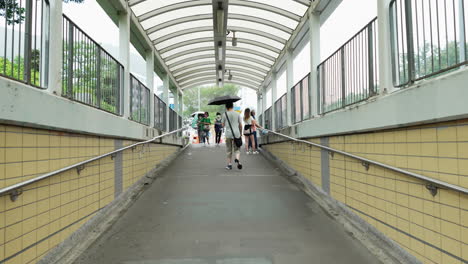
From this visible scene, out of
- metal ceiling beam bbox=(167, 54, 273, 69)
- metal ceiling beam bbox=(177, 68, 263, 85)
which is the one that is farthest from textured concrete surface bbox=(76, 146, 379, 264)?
metal ceiling beam bbox=(177, 68, 263, 85)

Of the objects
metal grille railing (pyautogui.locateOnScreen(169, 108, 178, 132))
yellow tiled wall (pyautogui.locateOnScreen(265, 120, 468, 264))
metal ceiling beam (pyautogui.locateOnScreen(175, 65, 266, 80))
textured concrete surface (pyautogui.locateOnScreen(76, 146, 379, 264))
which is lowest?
textured concrete surface (pyautogui.locateOnScreen(76, 146, 379, 264))

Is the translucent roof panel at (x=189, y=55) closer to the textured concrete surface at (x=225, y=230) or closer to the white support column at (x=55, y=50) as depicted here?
the textured concrete surface at (x=225, y=230)

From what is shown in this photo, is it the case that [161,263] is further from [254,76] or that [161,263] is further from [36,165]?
[254,76]

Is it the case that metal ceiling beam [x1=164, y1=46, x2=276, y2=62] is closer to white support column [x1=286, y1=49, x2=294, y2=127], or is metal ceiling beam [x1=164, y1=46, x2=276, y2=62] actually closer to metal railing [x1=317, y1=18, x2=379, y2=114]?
white support column [x1=286, y1=49, x2=294, y2=127]

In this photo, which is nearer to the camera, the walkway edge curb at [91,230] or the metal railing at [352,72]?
A: the walkway edge curb at [91,230]

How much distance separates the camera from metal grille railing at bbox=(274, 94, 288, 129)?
9859 mm

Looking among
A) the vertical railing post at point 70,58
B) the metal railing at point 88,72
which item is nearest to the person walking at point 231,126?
the metal railing at point 88,72

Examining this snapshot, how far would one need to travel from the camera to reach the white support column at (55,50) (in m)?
3.61

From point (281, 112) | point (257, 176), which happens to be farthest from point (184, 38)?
point (257, 176)

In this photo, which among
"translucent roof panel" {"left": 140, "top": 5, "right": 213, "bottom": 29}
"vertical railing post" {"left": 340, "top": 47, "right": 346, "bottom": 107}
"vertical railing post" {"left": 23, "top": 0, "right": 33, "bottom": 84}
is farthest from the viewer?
"translucent roof panel" {"left": 140, "top": 5, "right": 213, "bottom": 29}

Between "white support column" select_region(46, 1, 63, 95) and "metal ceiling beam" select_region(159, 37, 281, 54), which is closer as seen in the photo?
"white support column" select_region(46, 1, 63, 95)

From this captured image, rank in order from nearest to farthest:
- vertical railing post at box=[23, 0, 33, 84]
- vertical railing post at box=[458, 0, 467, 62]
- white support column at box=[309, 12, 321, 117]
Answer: vertical railing post at box=[458, 0, 467, 62], vertical railing post at box=[23, 0, 33, 84], white support column at box=[309, 12, 321, 117]

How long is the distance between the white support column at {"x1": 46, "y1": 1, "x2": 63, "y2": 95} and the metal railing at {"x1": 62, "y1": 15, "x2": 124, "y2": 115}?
0.42 ft

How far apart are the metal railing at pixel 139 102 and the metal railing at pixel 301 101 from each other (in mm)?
3446
